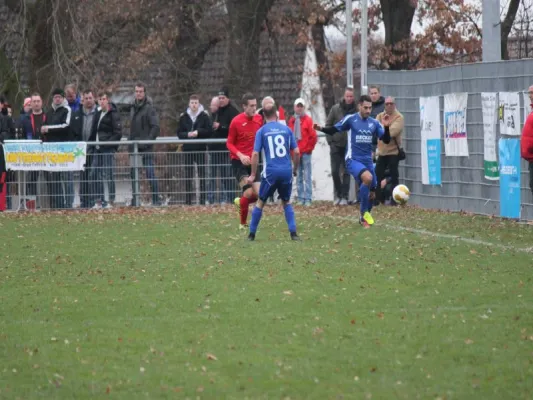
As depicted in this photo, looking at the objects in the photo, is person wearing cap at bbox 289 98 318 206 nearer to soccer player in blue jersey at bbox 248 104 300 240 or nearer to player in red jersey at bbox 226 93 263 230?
player in red jersey at bbox 226 93 263 230

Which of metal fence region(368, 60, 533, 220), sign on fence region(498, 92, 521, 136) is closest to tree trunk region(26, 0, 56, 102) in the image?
metal fence region(368, 60, 533, 220)

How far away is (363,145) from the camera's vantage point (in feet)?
57.9

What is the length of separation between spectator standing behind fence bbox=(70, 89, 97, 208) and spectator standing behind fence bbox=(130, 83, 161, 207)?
2.66 ft

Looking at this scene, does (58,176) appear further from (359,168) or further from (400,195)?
(359,168)

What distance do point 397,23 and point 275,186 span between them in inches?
663

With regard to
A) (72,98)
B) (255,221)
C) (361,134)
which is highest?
(72,98)

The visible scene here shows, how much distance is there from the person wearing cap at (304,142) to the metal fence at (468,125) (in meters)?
1.95

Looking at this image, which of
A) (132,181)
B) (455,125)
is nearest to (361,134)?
(455,125)

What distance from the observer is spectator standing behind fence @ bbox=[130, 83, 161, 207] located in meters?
23.8

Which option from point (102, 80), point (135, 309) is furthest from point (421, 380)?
point (102, 80)

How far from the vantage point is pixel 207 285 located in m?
11.3

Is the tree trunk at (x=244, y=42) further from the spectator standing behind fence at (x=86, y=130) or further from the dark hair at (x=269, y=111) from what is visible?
the dark hair at (x=269, y=111)

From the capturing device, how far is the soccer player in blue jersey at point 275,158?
15.6 metres

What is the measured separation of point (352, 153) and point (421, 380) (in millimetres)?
10835
